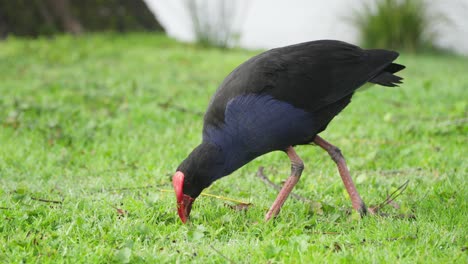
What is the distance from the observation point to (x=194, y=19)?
12922mm

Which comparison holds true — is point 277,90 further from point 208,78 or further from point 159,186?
point 208,78

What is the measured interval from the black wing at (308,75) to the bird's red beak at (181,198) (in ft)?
1.35

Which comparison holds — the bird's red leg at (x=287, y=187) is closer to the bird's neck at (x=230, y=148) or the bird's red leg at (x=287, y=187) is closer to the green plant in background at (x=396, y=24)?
the bird's neck at (x=230, y=148)

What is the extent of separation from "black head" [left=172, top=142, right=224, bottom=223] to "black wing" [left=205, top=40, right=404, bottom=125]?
0.74 feet

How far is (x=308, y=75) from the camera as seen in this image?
3.67m

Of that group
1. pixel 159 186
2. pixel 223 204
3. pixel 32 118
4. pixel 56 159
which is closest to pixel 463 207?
pixel 223 204

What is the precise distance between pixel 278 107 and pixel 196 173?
0.63m

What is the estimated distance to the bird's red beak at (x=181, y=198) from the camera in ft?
11.1

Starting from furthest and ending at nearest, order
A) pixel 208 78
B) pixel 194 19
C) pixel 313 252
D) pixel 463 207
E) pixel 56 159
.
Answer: pixel 194 19, pixel 208 78, pixel 56 159, pixel 463 207, pixel 313 252

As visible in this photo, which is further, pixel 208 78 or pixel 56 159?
pixel 208 78

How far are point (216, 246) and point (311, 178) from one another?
5.67 ft

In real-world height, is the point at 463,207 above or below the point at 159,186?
above

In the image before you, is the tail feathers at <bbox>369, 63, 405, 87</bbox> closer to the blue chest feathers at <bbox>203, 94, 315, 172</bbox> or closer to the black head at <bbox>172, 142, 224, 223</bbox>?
the blue chest feathers at <bbox>203, 94, 315, 172</bbox>

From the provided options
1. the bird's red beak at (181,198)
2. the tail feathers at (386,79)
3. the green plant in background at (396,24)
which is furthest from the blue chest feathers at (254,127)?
the green plant in background at (396,24)
